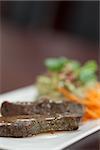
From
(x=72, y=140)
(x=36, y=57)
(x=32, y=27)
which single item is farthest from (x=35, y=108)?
(x=32, y=27)

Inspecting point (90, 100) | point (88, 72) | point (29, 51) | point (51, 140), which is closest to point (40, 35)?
point (29, 51)

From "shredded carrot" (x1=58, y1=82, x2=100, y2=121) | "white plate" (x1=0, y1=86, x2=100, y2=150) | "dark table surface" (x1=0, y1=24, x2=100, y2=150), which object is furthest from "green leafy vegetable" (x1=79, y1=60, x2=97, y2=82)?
"dark table surface" (x1=0, y1=24, x2=100, y2=150)

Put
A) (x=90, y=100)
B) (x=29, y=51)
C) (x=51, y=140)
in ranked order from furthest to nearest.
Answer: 1. (x=29, y=51)
2. (x=90, y=100)
3. (x=51, y=140)

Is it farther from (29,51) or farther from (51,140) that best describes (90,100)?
(29,51)

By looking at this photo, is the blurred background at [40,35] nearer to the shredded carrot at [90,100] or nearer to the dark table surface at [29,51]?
the dark table surface at [29,51]

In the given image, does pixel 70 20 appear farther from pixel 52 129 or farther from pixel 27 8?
pixel 52 129

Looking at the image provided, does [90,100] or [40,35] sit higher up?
[40,35]

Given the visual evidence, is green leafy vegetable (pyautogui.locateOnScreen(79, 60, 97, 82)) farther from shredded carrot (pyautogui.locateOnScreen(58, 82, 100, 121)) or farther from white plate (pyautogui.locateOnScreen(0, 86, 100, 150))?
white plate (pyautogui.locateOnScreen(0, 86, 100, 150))
